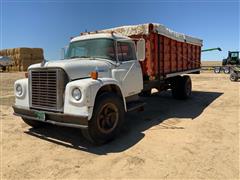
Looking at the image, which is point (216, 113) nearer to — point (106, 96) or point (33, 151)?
point (106, 96)

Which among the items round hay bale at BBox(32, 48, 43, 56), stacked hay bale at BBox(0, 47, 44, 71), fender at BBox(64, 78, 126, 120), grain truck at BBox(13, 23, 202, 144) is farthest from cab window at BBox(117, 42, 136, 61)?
round hay bale at BBox(32, 48, 43, 56)

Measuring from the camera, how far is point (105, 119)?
19.0 feet

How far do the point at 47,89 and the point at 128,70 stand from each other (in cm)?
226

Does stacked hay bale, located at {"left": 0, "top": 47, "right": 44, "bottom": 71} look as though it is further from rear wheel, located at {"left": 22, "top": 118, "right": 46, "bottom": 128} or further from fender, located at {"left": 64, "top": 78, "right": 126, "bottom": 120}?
fender, located at {"left": 64, "top": 78, "right": 126, "bottom": 120}

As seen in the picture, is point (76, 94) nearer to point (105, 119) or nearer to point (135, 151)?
point (105, 119)

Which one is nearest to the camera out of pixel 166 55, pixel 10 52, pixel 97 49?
pixel 97 49

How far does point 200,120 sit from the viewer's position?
25.2 feet

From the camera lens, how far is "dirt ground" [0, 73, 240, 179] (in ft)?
14.3

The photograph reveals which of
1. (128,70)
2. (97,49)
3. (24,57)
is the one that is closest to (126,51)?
(128,70)

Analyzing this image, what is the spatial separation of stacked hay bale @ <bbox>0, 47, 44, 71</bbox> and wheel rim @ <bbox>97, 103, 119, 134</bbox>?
34.4m

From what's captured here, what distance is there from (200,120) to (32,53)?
35.0m

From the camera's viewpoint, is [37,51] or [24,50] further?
[37,51]

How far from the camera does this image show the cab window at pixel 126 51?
6.89 metres

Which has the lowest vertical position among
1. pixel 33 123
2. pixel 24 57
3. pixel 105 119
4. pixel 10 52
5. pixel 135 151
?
pixel 135 151
